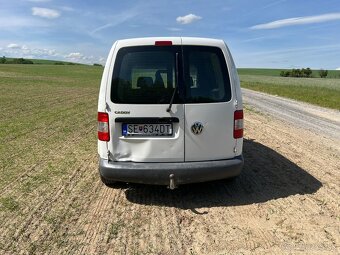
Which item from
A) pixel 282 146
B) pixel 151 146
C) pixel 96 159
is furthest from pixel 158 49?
pixel 282 146

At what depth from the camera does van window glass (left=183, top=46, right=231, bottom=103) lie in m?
4.68

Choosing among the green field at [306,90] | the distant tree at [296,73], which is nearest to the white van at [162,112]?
the green field at [306,90]

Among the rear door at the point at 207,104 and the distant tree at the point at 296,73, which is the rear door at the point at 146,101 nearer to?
the rear door at the point at 207,104

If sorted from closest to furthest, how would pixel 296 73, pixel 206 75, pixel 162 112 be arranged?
pixel 162 112
pixel 206 75
pixel 296 73

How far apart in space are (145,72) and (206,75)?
767 millimetres

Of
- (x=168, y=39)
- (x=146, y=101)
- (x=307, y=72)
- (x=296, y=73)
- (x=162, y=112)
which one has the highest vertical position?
(x=168, y=39)

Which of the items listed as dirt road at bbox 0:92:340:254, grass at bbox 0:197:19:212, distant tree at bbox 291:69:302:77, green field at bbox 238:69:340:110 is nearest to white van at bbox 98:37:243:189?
dirt road at bbox 0:92:340:254

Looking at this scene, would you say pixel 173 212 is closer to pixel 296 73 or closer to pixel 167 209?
pixel 167 209

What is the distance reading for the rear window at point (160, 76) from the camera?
4.63m

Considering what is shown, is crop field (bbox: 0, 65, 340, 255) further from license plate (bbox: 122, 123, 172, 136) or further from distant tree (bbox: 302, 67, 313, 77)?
distant tree (bbox: 302, 67, 313, 77)

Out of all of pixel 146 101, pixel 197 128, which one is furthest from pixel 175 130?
pixel 146 101

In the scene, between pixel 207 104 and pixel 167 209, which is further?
pixel 167 209

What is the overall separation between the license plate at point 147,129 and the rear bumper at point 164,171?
375 mm

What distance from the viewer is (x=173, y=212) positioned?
15.3 feet
